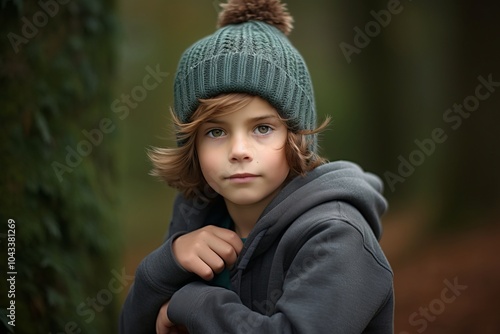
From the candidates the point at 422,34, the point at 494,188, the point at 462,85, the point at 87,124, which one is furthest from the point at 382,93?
the point at 87,124

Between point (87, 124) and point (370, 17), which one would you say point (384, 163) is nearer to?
point (370, 17)

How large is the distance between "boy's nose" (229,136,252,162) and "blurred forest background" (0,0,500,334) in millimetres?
449

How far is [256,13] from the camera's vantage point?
2686mm

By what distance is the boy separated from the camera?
7.06ft

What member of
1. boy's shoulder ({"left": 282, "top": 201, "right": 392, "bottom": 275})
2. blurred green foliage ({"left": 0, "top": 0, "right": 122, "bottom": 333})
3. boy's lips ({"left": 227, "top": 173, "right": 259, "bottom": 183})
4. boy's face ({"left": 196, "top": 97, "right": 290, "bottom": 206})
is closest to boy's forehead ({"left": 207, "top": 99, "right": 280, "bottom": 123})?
boy's face ({"left": 196, "top": 97, "right": 290, "bottom": 206})

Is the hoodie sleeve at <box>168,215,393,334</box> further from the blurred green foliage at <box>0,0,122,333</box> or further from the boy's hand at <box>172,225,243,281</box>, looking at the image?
the blurred green foliage at <box>0,0,122,333</box>

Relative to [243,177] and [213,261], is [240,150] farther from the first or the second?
[213,261]

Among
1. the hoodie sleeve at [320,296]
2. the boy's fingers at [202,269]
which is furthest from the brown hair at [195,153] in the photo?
the boy's fingers at [202,269]

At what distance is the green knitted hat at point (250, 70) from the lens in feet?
7.82

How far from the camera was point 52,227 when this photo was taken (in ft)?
10.5

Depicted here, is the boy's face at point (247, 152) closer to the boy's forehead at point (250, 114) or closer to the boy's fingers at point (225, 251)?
the boy's forehead at point (250, 114)

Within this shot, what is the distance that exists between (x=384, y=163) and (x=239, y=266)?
6436 mm

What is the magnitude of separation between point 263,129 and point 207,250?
0.51 meters

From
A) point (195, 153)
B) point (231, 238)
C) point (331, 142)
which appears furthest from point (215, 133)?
point (331, 142)
